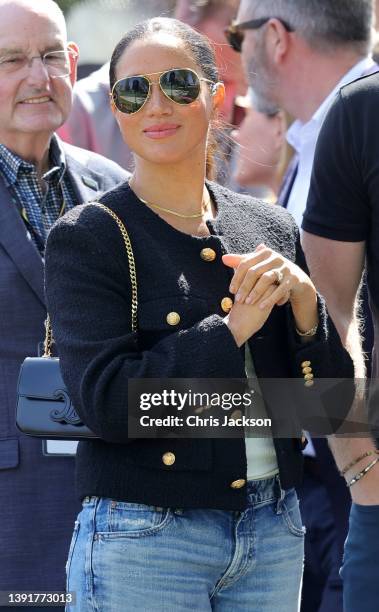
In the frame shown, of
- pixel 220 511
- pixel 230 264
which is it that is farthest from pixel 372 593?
pixel 230 264

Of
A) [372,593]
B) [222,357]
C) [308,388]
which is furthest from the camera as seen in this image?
[372,593]

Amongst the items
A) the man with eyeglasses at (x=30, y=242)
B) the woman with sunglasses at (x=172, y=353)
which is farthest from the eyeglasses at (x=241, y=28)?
the woman with sunglasses at (x=172, y=353)

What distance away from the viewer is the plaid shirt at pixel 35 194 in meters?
3.57

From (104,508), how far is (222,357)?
0.41m

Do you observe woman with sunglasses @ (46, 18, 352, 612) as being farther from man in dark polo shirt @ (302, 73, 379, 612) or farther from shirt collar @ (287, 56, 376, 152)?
shirt collar @ (287, 56, 376, 152)

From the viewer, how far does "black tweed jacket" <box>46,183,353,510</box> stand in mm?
2545

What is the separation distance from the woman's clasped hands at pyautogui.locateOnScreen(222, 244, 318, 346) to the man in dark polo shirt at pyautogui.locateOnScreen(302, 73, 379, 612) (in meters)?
0.45

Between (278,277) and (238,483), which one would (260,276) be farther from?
(238,483)

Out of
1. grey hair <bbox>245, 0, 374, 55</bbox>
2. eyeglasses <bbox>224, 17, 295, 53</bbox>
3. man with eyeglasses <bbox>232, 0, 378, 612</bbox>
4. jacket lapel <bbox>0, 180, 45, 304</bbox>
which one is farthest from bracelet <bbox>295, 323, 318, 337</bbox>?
eyeglasses <bbox>224, 17, 295, 53</bbox>

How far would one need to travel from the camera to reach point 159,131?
2.78 meters

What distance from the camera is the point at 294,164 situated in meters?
4.68

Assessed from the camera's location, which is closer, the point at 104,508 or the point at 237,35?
the point at 104,508

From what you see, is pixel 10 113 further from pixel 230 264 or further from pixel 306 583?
Answer: pixel 306 583

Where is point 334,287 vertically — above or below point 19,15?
below
